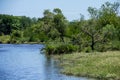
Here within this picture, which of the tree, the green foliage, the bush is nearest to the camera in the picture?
the bush

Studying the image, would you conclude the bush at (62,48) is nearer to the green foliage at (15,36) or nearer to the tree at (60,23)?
the tree at (60,23)

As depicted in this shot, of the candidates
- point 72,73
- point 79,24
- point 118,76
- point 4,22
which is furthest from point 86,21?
point 4,22

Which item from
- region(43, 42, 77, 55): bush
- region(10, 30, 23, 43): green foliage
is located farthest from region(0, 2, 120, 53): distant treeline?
region(10, 30, 23, 43): green foliage

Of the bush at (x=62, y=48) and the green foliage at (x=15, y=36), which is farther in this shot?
the green foliage at (x=15, y=36)

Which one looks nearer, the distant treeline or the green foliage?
the distant treeline

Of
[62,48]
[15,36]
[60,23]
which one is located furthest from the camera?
[15,36]

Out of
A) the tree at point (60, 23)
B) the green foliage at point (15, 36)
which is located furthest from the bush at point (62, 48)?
the green foliage at point (15, 36)

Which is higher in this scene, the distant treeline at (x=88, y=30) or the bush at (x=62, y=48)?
the distant treeline at (x=88, y=30)

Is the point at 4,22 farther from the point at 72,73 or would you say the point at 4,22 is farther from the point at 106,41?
the point at 72,73

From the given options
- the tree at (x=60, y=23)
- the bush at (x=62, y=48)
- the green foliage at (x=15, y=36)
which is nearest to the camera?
the bush at (x=62, y=48)

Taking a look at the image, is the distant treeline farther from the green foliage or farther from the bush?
the green foliage

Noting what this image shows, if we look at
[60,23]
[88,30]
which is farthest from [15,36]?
[88,30]

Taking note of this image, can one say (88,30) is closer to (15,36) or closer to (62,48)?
(62,48)

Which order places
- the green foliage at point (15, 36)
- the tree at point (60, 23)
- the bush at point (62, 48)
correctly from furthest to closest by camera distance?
the green foliage at point (15, 36)
the tree at point (60, 23)
the bush at point (62, 48)
